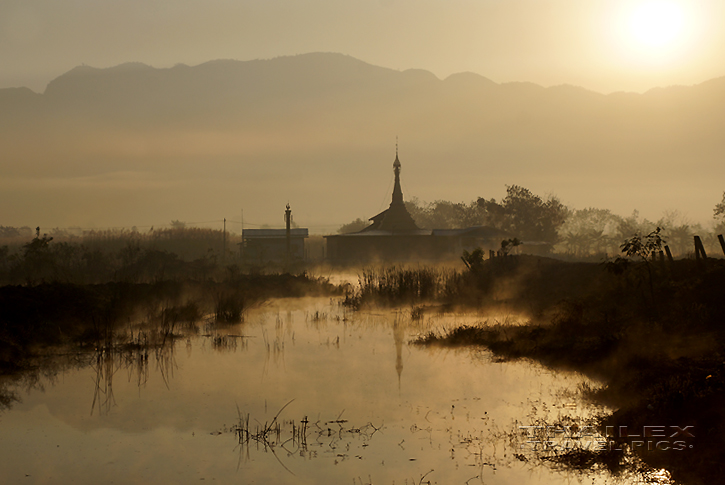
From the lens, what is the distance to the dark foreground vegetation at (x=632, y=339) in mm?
7125

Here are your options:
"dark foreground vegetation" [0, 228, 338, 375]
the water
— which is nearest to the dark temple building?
"dark foreground vegetation" [0, 228, 338, 375]

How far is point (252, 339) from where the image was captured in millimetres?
15688

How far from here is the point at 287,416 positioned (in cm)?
912

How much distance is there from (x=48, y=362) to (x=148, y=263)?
19.6 meters

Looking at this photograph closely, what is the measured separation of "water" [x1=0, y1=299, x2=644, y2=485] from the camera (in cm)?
712

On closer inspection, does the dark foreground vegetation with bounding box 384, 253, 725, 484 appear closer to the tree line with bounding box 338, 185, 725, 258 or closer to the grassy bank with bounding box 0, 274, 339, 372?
the grassy bank with bounding box 0, 274, 339, 372

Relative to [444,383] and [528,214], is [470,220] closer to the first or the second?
[528,214]

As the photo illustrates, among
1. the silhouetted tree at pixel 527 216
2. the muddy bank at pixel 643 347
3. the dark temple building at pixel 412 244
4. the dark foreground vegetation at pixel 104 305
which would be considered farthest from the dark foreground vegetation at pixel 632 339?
the silhouetted tree at pixel 527 216

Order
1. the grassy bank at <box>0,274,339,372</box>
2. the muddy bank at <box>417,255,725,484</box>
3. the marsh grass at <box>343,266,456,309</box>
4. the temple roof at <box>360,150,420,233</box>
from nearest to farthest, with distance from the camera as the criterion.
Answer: the muddy bank at <box>417,255,725,484</box>, the grassy bank at <box>0,274,339,372</box>, the marsh grass at <box>343,266,456,309</box>, the temple roof at <box>360,150,420,233</box>

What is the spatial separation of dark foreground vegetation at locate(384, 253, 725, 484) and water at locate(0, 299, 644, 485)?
2.33ft

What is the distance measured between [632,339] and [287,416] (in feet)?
21.5

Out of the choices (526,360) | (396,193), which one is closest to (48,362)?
(526,360)

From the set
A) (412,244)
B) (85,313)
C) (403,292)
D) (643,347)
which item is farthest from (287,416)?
(412,244)

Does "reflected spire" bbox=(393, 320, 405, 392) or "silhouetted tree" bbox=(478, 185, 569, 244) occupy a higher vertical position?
"silhouetted tree" bbox=(478, 185, 569, 244)
